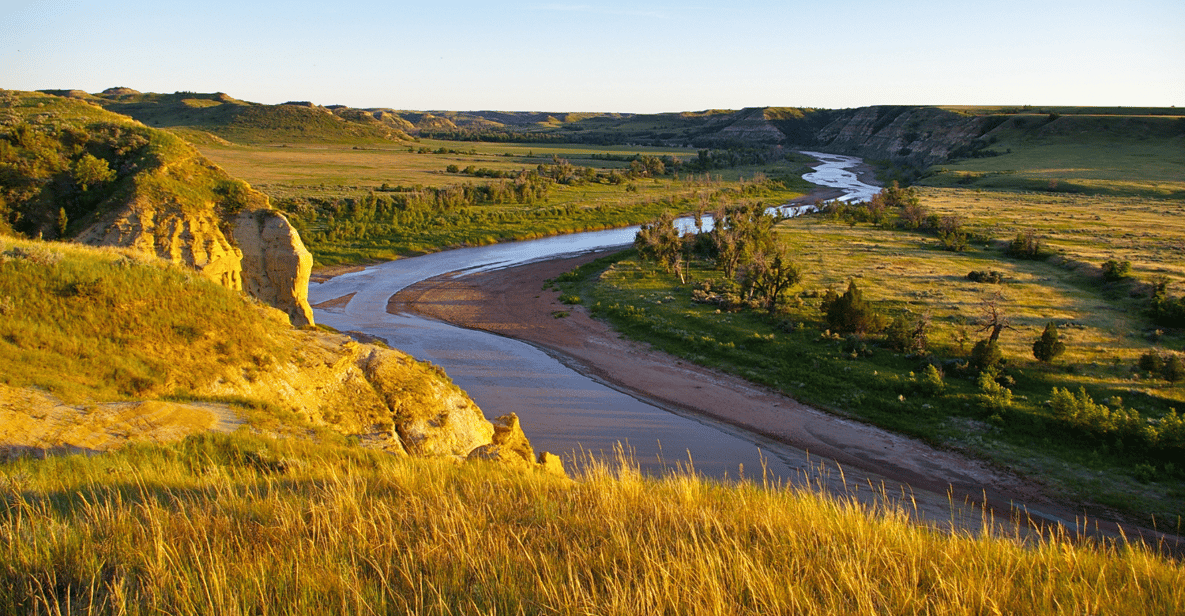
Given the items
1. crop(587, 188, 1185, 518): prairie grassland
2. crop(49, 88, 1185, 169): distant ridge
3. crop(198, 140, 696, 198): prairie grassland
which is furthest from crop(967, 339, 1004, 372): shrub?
crop(49, 88, 1185, 169): distant ridge

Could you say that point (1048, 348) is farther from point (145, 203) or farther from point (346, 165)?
point (346, 165)

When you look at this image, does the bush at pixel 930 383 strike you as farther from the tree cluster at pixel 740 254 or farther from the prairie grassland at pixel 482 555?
the prairie grassland at pixel 482 555

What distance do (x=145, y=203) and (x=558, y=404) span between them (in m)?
13.2

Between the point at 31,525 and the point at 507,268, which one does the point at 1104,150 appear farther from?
the point at 31,525

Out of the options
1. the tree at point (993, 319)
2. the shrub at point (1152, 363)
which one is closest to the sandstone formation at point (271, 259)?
the tree at point (993, 319)

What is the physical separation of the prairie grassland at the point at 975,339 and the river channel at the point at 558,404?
391 centimetres

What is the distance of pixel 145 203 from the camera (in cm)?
1767

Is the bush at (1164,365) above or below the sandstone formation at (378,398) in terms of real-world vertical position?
below

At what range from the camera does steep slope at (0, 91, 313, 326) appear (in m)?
17.3

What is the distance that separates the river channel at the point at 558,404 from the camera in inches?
628

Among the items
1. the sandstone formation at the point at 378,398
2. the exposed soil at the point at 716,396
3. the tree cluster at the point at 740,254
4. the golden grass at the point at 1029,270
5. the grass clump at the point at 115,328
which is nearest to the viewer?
the grass clump at the point at 115,328

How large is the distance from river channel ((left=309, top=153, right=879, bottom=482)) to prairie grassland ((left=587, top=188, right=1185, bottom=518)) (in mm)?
3915

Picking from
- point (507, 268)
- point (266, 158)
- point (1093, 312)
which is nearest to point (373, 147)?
point (266, 158)

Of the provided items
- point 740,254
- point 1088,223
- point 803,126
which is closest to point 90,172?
point 740,254
